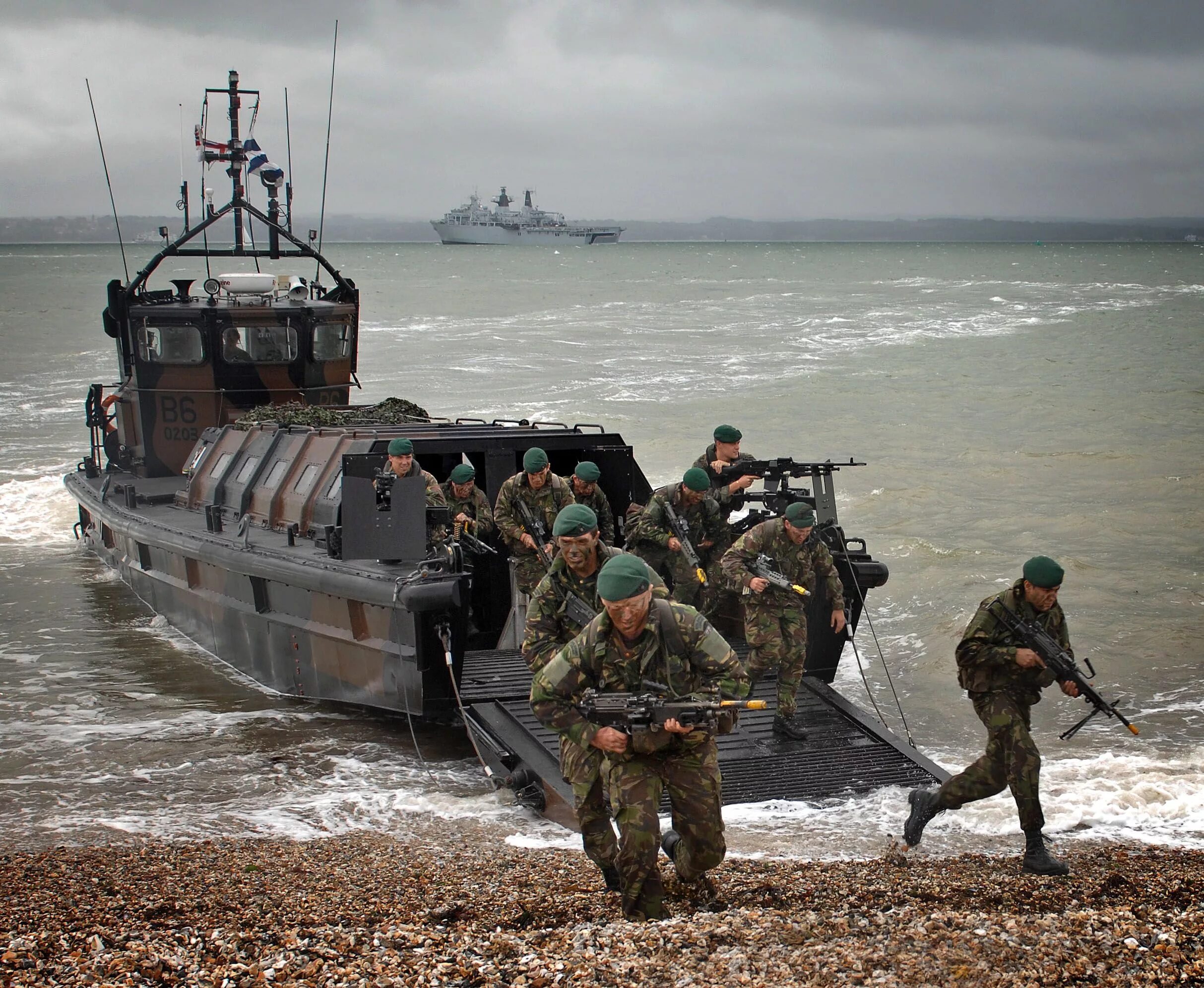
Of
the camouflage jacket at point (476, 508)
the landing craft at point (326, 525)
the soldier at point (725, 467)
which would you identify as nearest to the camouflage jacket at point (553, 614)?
the landing craft at point (326, 525)

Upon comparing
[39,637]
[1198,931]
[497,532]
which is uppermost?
[497,532]

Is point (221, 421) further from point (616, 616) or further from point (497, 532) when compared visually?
point (616, 616)

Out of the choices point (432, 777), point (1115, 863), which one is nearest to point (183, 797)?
point (432, 777)

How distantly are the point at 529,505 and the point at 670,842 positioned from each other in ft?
10.0

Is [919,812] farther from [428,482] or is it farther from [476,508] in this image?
[428,482]

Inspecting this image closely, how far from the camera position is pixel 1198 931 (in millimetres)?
4398

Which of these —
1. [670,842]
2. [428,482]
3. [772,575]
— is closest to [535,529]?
[428,482]

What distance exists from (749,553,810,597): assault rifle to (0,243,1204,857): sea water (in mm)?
1160

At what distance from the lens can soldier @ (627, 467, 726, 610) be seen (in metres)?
8.16

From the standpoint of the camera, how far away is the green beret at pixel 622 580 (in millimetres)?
4441

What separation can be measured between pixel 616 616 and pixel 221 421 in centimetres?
942

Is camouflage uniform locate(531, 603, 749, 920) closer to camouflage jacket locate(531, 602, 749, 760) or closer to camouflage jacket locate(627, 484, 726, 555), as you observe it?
camouflage jacket locate(531, 602, 749, 760)

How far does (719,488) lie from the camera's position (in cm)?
865

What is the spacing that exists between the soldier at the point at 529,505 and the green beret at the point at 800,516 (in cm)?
158
